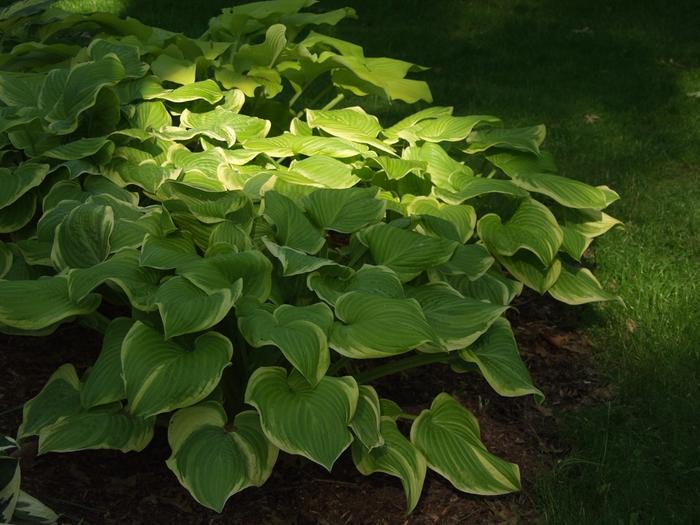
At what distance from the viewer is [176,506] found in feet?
8.35

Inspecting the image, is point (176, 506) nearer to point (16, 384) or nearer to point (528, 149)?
point (16, 384)

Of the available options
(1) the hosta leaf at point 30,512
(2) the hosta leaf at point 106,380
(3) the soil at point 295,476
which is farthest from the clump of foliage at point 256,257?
(1) the hosta leaf at point 30,512

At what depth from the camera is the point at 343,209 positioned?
2939 millimetres

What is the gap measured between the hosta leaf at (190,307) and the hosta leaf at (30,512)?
499mm

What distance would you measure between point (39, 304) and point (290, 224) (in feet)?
2.60

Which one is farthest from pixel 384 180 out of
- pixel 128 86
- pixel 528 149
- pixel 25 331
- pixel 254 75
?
pixel 25 331

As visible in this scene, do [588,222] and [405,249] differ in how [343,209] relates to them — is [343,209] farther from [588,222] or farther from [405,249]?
[588,222]

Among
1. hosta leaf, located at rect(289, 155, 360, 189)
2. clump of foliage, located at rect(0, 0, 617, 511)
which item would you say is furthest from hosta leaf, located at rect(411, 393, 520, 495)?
hosta leaf, located at rect(289, 155, 360, 189)

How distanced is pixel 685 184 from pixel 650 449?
7.68ft

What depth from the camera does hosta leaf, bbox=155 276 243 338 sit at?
228 centimetres

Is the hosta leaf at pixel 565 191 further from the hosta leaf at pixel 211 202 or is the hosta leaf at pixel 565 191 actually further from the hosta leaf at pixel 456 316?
the hosta leaf at pixel 211 202

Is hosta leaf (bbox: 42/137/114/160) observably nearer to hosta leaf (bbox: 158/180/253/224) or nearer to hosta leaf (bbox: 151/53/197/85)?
hosta leaf (bbox: 158/180/253/224)

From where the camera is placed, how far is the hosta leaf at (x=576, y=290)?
325 cm

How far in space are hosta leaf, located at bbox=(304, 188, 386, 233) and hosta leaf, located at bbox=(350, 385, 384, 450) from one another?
58 centimetres
